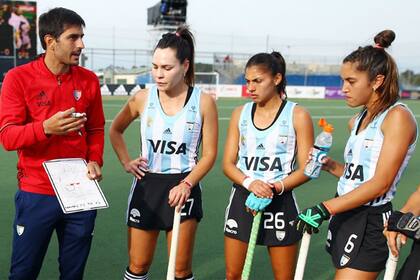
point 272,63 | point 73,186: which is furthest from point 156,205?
point 272,63

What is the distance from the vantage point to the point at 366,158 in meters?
2.52

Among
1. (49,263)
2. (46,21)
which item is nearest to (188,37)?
(46,21)

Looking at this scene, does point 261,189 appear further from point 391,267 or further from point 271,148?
point 391,267

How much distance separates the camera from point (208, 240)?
15.6 feet

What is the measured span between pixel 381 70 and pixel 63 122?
1.64m

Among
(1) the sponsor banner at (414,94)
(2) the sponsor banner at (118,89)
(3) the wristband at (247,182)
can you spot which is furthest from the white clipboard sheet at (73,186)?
(1) the sponsor banner at (414,94)

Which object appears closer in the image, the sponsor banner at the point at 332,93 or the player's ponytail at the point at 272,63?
the player's ponytail at the point at 272,63

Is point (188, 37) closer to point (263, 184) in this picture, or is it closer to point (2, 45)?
point (263, 184)

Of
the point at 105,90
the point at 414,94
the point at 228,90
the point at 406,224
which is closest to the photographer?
the point at 406,224

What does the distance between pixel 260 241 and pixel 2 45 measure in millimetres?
22993

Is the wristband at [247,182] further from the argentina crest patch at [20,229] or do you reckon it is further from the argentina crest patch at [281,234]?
the argentina crest patch at [20,229]

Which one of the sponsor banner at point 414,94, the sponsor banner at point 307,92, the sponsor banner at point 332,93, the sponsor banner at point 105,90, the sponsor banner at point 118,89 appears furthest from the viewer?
the sponsor banner at point 414,94

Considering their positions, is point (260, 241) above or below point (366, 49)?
below

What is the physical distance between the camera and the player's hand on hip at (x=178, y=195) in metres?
2.83
